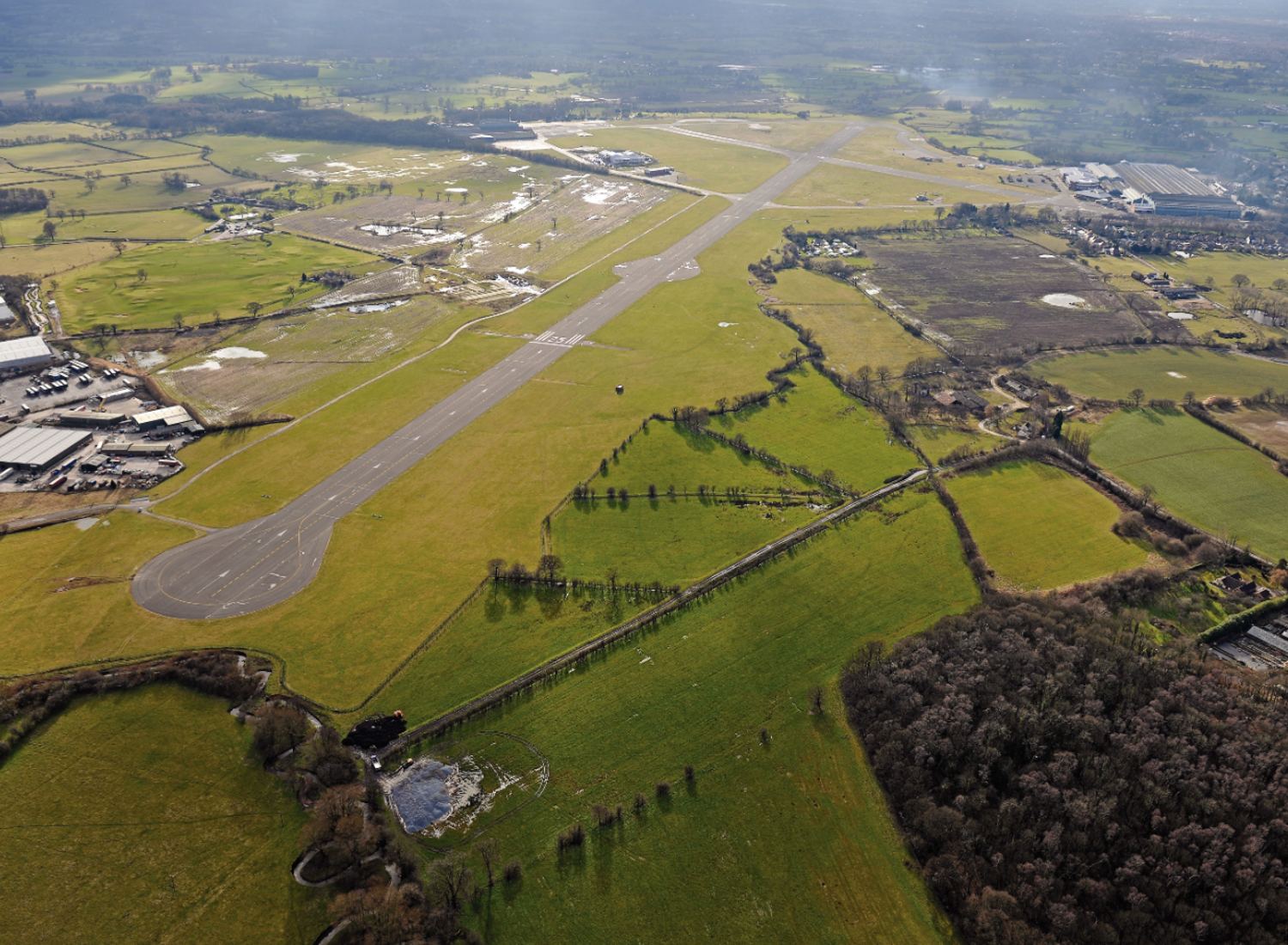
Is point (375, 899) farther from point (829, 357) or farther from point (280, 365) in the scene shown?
point (829, 357)

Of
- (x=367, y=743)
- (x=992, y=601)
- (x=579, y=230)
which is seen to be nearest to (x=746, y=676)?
(x=992, y=601)

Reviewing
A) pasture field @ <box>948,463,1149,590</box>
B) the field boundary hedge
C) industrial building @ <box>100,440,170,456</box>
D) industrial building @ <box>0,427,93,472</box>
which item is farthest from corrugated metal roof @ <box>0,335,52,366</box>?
the field boundary hedge

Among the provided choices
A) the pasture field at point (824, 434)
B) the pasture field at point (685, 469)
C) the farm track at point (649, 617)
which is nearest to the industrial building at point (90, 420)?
the pasture field at point (685, 469)

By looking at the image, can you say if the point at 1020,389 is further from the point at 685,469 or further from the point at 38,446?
the point at 38,446

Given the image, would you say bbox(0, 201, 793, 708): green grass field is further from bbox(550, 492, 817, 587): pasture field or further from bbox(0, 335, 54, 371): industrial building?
bbox(0, 335, 54, 371): industrial building

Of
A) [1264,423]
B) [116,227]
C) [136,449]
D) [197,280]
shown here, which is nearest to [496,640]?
[136,449]
